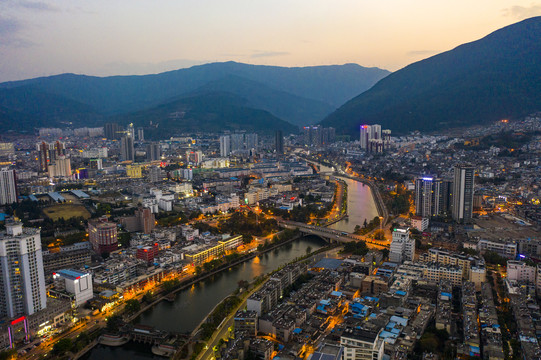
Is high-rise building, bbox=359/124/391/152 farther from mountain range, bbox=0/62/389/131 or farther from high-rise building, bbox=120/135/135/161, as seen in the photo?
high-rise building, bbox=120/135/135/161

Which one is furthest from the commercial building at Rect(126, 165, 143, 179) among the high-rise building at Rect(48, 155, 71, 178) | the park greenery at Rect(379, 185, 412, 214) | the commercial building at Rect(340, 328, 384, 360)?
the commercial building at Rect(340, 328, 384, 360)

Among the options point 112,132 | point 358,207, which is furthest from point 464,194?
point 112,132

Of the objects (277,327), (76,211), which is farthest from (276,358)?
(76,211)

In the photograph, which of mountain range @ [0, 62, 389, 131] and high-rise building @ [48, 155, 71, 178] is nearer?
high-rise building @ [48, 155, 71, 178]

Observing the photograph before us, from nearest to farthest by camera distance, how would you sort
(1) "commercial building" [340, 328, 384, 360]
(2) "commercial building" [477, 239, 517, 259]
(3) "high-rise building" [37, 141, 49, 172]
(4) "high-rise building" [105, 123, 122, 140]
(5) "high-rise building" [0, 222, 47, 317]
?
1. (1) "commercial building" [340, 328, 384, 360]
2. (5) "high-rise building" [0, 222, 47, 317]
3. (2) "commercial building" [477, 239, 517, 259]
4. (3) "high-rise building" [37, 141, 49, 172]
5. (4) "high-rise building" [105, 123, 122, 140]

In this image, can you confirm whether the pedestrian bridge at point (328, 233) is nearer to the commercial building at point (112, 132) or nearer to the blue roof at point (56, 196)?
the blue roof at point (56, 196)

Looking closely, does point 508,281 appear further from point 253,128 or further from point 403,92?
point 403,92
